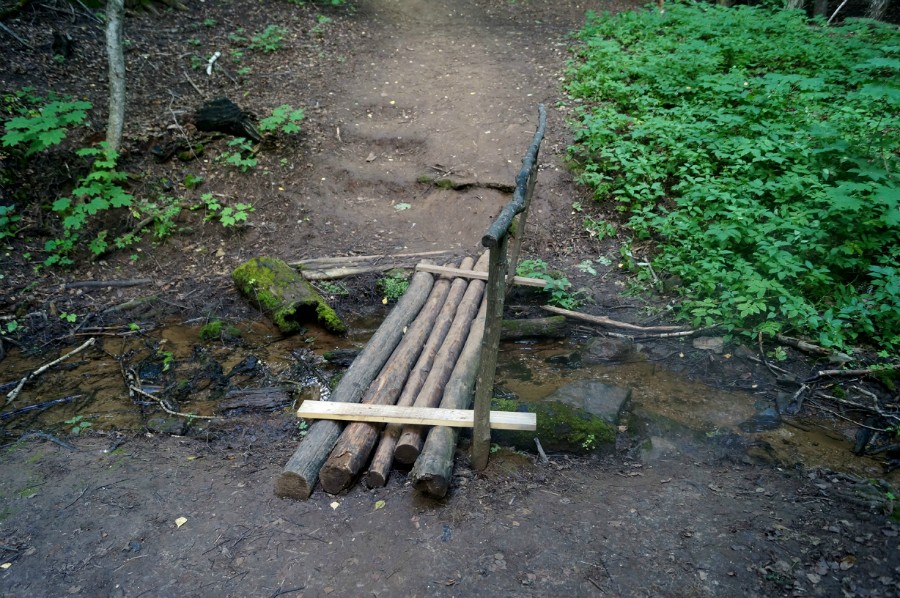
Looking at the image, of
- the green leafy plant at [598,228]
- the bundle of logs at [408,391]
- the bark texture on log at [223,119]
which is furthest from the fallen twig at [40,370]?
the green leafy plant at [598,228]

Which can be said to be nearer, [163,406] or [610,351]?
[163,406]

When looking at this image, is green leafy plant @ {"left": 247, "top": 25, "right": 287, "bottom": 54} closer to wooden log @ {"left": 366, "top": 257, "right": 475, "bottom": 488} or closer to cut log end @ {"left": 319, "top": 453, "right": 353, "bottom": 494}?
wooden log @ {"left": 366, "top": 257, "right": 475, "bottom": 488}

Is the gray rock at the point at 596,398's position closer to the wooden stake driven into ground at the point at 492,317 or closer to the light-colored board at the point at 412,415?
the light-colored board at the point at 412,415

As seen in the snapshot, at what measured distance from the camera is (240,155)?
27.0 ft

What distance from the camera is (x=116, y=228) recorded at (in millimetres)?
7328

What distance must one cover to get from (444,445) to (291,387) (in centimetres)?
209

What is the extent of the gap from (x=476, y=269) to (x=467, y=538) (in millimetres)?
3669

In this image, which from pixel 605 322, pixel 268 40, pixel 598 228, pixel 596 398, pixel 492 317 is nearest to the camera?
pixel 492 317

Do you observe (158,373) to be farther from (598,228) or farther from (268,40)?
(268,40)

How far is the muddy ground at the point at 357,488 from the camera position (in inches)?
127

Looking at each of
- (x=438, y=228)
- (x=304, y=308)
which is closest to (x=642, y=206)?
(x=438, y=228)

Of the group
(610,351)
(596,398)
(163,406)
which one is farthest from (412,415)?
(163,406)

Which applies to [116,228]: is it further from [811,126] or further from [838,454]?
[811,126]

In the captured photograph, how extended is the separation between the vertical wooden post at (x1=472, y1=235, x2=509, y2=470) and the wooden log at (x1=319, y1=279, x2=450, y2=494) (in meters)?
0.85
